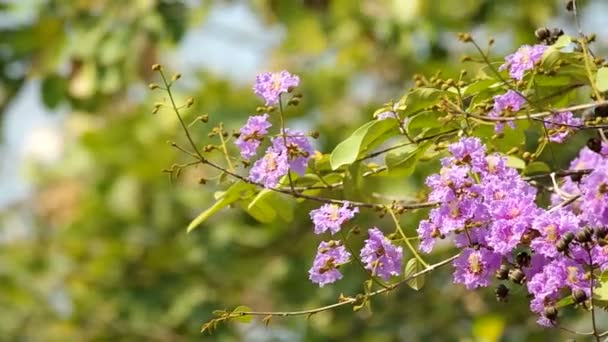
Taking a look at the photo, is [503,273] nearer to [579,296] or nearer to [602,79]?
[579,296]

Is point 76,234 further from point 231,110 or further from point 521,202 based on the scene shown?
point 521,202

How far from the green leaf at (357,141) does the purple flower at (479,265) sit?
0.52ft

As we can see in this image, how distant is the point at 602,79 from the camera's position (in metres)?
1.02

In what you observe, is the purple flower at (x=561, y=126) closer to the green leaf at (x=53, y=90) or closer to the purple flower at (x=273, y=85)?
the purple flower at (x=273, y=85)

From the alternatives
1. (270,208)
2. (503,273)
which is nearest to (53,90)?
(270,208)

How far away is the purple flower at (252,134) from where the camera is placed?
1.10 meters

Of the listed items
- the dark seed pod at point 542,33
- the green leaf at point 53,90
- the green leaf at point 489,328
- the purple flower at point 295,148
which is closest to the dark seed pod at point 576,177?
the dark seed pod at point 542,33

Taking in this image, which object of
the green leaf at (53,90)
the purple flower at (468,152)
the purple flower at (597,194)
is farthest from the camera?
the green leaf at (53,90)

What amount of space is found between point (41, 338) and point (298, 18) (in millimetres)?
1718

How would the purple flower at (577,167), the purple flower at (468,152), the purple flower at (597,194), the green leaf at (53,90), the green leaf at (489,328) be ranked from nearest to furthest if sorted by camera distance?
1. the purple flower at (597,194)
2. the purple flower at (468,152)
3. the purple flower at (577,167)
4. the green leaf at (489,328)
5. the green leaf at (53,90)

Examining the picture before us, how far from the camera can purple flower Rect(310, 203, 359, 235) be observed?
3.48ft

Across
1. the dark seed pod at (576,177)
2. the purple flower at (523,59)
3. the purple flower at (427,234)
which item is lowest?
the dark seed pod at (576,177)

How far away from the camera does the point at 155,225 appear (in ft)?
12.0

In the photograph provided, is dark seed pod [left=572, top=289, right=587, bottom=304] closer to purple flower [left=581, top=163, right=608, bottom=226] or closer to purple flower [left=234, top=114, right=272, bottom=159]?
purple flower [left=581, top=163, right=608, bottom=226]
